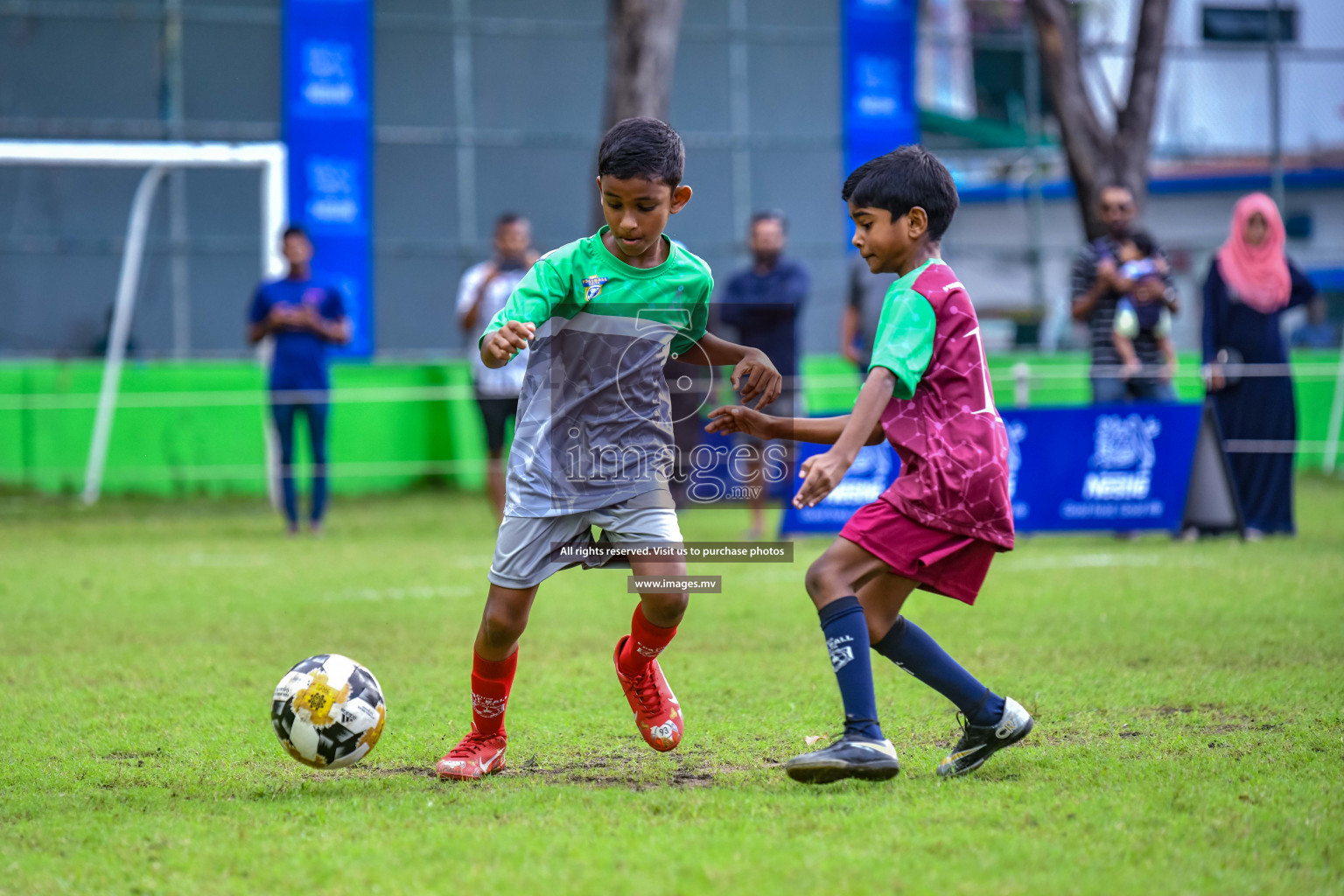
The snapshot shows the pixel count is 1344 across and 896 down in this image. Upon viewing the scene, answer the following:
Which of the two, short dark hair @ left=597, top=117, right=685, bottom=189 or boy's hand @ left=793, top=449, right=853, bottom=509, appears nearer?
boy's hand @ left=793, top=449, right=853, bottom=509

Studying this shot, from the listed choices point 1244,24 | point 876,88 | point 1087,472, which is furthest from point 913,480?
point 1244,24

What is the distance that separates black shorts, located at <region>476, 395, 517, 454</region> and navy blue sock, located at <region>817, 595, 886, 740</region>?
6627 mm

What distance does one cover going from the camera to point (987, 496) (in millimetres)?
3578

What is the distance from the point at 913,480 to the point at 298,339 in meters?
7.77

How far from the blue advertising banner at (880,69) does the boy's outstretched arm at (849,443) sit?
50.5 feet

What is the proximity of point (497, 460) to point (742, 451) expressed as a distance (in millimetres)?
2611

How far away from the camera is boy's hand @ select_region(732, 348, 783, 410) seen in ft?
12.9

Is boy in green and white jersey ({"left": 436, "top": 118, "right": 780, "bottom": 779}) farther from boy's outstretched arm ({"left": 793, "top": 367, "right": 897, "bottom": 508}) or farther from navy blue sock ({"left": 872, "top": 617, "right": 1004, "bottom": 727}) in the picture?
navy blue sock ({"left": 872, "top": 617, "right": 1004, "bottom": 727})

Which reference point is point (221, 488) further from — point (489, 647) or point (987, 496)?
point (987, 496)

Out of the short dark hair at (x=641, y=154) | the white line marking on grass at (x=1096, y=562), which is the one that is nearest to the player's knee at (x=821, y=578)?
the short dark hair at (x=641, y=154)

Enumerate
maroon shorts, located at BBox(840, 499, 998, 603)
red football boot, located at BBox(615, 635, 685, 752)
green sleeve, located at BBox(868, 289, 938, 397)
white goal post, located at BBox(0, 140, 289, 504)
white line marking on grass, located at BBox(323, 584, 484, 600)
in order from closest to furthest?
green sleeve, located at BBox(868, 289, 938, 397)
maroon shorts, located at BBox(840, 499, 998, 603)
red football boot, located at BBox(615, 635, 685, 752)
white line marking on grass, located at BBox(323, 584, 484, 600)
white goal post, located at BBox(0, 140, 289, 504)

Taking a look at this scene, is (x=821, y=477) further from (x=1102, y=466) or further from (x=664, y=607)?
(x=1102, y=466)

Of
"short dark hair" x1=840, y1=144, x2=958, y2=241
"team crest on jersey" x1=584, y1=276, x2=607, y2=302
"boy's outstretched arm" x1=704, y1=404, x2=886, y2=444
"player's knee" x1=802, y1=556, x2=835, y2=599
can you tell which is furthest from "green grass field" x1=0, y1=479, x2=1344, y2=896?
"short dark hair" x1=840, y1=144, x2=958, y2=241

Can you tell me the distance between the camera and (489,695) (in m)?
3.90
